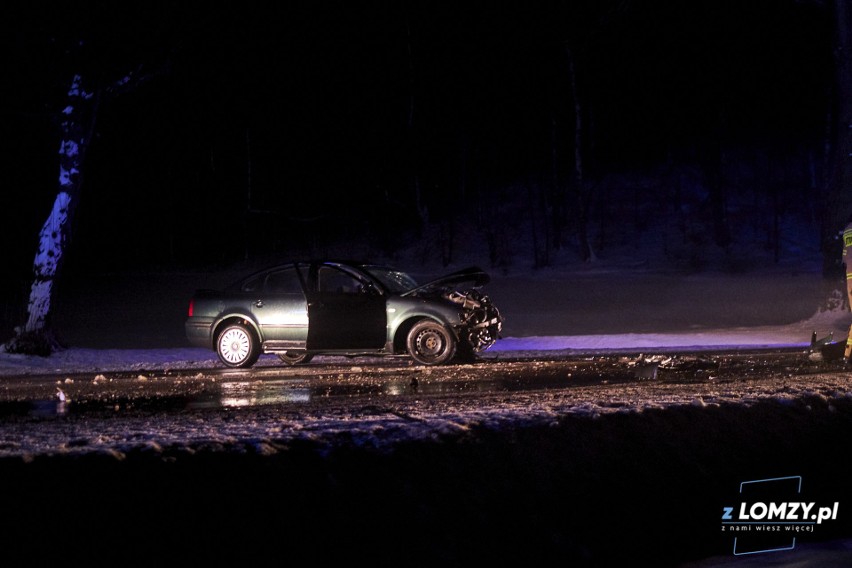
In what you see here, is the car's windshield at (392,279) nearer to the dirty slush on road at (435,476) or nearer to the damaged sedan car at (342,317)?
the damaged sedan car at (342,317)

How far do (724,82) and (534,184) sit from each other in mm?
12501

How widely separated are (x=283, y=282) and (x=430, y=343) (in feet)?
8.43

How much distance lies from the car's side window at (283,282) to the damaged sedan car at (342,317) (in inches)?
0.6

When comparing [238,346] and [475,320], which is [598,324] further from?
[238,346]

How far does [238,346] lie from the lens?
15.8 m

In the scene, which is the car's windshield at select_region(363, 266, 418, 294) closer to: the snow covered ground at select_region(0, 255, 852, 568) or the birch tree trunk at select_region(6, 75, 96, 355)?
the snow covered ground at select_region(0, 255, 852, 568)

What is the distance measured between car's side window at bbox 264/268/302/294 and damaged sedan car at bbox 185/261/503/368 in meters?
0.02

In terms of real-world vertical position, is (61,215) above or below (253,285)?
above

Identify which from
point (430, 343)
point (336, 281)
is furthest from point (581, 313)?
point (430, 343)

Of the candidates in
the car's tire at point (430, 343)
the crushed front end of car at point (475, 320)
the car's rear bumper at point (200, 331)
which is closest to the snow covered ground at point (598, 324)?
the car's rear bumper at point (200, 331)

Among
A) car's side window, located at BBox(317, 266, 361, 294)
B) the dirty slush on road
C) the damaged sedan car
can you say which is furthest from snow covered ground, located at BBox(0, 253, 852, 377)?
the dirty slush on road

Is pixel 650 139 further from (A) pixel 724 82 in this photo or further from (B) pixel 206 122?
(B) pixel 206 122

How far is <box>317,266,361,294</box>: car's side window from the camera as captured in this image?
15727mm

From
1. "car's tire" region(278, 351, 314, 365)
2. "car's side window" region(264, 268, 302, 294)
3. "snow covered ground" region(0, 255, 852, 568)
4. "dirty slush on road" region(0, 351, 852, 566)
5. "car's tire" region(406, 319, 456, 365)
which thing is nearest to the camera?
"dirty slush on road" region(0, 351, 852, 566)
